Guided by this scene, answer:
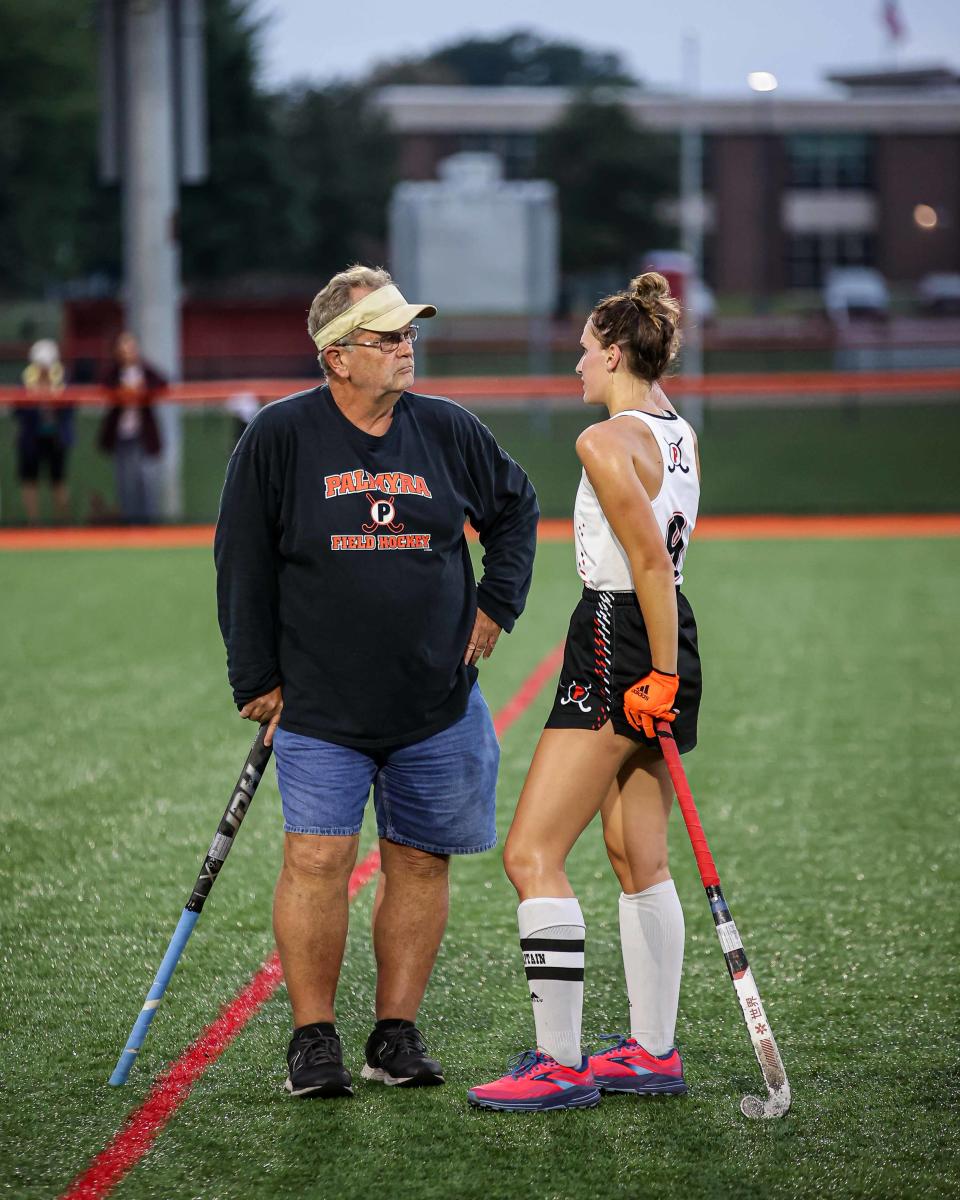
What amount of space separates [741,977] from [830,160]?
74.4 m

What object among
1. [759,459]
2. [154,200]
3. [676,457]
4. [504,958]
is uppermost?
[154,200]

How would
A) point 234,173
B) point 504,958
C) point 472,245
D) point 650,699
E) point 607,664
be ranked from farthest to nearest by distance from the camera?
point 234,173 → point 472,245 → point 504,958 → point 607,664 → point 650,699

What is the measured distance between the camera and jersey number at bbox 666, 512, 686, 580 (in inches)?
157

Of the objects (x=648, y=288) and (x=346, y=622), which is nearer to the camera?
(x=648, y=288)

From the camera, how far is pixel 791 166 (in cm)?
7412

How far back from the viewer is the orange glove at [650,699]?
12.7 feet

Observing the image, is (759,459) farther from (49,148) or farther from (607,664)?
(49,148)

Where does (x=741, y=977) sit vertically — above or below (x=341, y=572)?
below

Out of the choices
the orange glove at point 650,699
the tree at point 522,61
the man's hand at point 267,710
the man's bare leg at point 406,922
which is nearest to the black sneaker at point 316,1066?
the man's bare leg at point 406,922

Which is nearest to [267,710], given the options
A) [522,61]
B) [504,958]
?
[504,958]

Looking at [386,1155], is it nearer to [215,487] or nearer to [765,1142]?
[765,1142]

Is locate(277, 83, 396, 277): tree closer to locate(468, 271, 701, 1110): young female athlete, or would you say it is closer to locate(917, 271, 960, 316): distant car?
locate(917, 271, 960, 316): distant car

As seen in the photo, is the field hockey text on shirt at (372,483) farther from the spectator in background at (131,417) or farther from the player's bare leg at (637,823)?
the spectator in background at (131,417)

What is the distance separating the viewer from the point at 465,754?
4.23 m
